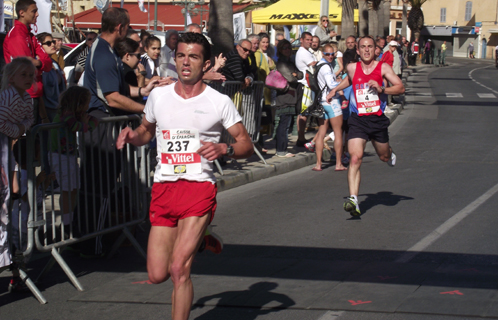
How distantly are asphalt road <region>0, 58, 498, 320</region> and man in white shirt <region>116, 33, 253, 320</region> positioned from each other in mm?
719

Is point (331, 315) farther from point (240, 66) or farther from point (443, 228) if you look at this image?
point (240, 66)

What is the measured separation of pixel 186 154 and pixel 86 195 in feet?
6.07

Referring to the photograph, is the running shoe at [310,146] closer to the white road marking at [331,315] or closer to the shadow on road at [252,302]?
the shadow on road at [252,302]

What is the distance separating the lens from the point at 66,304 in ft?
15.7

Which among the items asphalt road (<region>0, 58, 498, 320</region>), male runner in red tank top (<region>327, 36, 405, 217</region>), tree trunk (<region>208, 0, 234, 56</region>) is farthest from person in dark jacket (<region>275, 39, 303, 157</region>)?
male runner in red tank top (<region>327, 36, 405, 217</region>)

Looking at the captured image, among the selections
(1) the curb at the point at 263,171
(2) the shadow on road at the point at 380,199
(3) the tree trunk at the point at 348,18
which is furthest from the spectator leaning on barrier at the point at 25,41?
(3) the tree trunk at the point at 348,18

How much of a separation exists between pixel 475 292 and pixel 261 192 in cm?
446

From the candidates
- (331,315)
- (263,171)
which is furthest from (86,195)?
(263,171)

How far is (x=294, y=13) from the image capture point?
75.8 feet

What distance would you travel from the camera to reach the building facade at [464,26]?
79500 millimetres

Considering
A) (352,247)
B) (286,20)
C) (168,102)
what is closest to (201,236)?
(168,102)

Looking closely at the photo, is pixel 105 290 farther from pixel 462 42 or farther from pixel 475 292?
pixel 462 42

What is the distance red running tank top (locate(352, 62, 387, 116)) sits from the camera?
7.51 meters

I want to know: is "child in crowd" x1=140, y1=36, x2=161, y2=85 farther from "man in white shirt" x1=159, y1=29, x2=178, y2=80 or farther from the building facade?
the building facade
